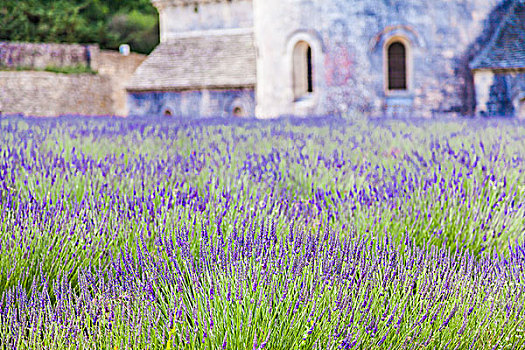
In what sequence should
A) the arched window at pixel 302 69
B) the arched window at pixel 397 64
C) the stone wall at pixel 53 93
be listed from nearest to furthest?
the arched window at pixel 397 64, the arched window at pixel 302 69, the stone wall at pixel 53 93

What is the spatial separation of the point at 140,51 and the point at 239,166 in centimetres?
3354

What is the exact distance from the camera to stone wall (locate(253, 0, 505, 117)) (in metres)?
17.3

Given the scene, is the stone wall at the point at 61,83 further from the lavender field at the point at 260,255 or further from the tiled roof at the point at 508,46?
the lavender field at the point at 260,255

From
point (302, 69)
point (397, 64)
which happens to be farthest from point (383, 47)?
point (302, 69)

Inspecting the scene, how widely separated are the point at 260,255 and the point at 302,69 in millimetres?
16996

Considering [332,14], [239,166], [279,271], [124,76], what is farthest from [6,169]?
[124,76]

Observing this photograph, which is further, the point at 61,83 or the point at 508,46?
the point at 61,83

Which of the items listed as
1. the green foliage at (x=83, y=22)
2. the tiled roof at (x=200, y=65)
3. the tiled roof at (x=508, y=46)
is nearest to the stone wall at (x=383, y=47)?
the tiled roof at (x=508, y=46)

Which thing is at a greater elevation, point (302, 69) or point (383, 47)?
point (383, 47)

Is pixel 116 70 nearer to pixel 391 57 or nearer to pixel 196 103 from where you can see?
pixel 196 103

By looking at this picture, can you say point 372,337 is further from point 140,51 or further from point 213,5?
point 140,51

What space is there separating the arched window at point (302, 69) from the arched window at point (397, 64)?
2.38 m

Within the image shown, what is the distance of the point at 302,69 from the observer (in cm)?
1842

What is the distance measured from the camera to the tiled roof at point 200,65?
73.3ft
